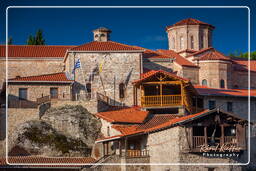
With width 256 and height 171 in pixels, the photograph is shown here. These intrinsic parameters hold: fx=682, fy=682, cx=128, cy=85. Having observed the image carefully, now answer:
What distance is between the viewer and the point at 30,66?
217ft

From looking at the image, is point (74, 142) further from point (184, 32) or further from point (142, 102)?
point (184, 32)

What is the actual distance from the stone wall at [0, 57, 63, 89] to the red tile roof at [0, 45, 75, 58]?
1.93 ft

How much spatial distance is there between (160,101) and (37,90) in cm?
1054

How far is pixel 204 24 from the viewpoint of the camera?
76.4 meters

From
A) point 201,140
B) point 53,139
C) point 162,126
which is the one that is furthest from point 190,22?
point 201,140

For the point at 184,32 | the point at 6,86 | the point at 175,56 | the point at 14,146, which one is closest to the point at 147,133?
the point at 14,146

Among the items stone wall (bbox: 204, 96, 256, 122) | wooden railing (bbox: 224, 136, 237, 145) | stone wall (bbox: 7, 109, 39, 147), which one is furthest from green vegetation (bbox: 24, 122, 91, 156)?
stone wall (bbox: 204, 96, 256, 122)

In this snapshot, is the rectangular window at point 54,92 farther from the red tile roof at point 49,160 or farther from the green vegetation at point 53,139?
the red tile roof at point 49,160

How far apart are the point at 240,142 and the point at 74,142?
1286cm

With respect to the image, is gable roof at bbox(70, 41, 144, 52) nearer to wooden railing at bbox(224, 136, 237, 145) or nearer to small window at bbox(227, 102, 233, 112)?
small window at bbox(227, 102, 233, 112)

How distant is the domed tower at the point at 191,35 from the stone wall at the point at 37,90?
22185mm

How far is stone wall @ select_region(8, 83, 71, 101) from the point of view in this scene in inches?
2281

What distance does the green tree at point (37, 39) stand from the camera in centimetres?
8175

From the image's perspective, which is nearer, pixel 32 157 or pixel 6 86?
pixel 32 157
